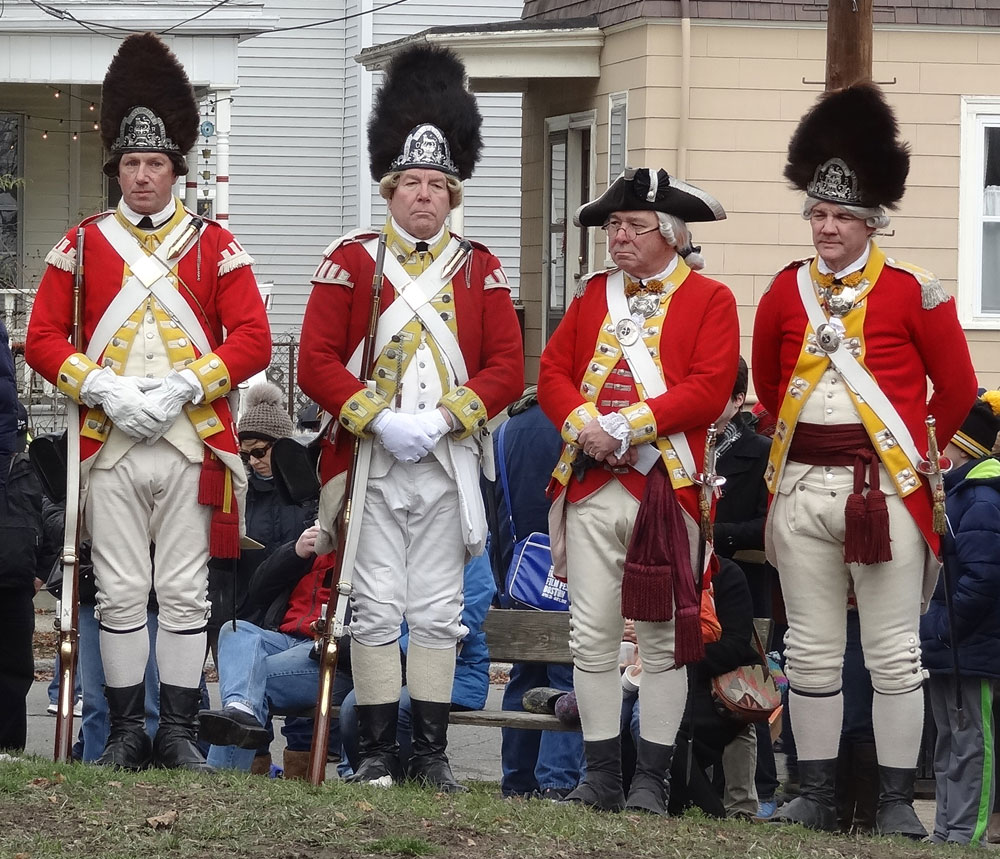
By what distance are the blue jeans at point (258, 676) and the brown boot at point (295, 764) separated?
15 centimetres

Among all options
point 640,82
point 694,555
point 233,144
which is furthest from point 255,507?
point 233,144

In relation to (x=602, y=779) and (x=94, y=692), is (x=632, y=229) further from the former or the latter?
(x=94, y=692)

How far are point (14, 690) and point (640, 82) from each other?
794 cm

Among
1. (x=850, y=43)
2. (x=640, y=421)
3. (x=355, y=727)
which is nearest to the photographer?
(x=640, y=421)

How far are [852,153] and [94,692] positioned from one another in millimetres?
3675

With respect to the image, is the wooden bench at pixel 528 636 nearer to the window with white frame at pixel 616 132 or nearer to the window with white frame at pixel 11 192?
the window with white frame at pixel 616 132

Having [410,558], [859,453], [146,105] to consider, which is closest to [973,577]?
[859,453]

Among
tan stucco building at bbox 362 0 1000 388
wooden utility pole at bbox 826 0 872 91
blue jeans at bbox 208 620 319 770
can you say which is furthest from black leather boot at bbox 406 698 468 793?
tan stucco building at bbox 362 0 1000 388

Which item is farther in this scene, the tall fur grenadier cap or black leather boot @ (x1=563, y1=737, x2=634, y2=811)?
the tall fur grenadier cap

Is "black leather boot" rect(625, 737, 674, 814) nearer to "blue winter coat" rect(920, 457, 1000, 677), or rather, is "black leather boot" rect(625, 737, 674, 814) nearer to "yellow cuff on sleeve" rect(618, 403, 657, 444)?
"yellow cuff on sleeve" rect(618, 403, 657, 444)

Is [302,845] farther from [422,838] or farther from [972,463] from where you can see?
[972,463]

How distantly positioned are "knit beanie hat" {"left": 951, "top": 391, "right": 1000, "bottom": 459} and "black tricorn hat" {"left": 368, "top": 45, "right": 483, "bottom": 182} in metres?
2.19

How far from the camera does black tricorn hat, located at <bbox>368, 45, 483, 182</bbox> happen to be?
6.32 meters

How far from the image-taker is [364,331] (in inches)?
245
